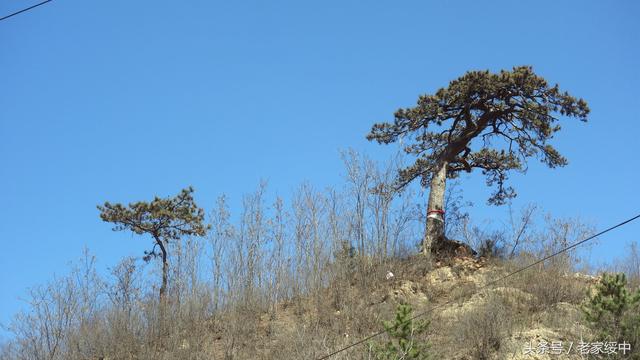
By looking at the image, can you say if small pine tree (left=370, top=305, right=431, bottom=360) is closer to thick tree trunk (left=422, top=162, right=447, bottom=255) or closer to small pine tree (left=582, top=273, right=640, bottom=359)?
small pine tree (left=582, top=273, right=640, bottom=359)

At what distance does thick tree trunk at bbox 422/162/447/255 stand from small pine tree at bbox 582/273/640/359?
5.38m

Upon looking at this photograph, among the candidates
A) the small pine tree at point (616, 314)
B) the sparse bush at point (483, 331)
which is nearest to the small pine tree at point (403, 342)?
the sparse bush at point (483, 331)

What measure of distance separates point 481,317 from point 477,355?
73 cm

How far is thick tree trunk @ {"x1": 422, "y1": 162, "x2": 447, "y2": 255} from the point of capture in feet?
53.6

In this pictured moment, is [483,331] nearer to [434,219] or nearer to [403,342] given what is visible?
[403,342]

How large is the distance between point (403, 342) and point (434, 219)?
246 inches

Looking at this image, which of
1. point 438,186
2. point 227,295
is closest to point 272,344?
point 227,295

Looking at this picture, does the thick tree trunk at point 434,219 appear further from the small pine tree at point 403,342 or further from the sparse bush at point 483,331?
the small pine tree at point 403,342

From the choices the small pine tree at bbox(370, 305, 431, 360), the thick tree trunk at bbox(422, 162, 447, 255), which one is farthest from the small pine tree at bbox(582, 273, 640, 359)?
the thick tree trunk at bbox(422, 162, 447, 255)

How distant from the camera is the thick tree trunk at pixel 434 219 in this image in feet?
53.6

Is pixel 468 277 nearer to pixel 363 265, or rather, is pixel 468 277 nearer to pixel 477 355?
pixel 363 265

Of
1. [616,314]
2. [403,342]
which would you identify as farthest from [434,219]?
[403,342]

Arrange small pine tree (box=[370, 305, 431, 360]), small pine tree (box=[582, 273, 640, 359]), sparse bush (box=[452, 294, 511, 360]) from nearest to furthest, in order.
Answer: small pine tree (box=[370, 305, 431, 360]) < small pine tree (box=[582, 273, 640, 359]) < sparse bush (box=[452, 294, 511, 360])

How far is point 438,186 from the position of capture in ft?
54.7
